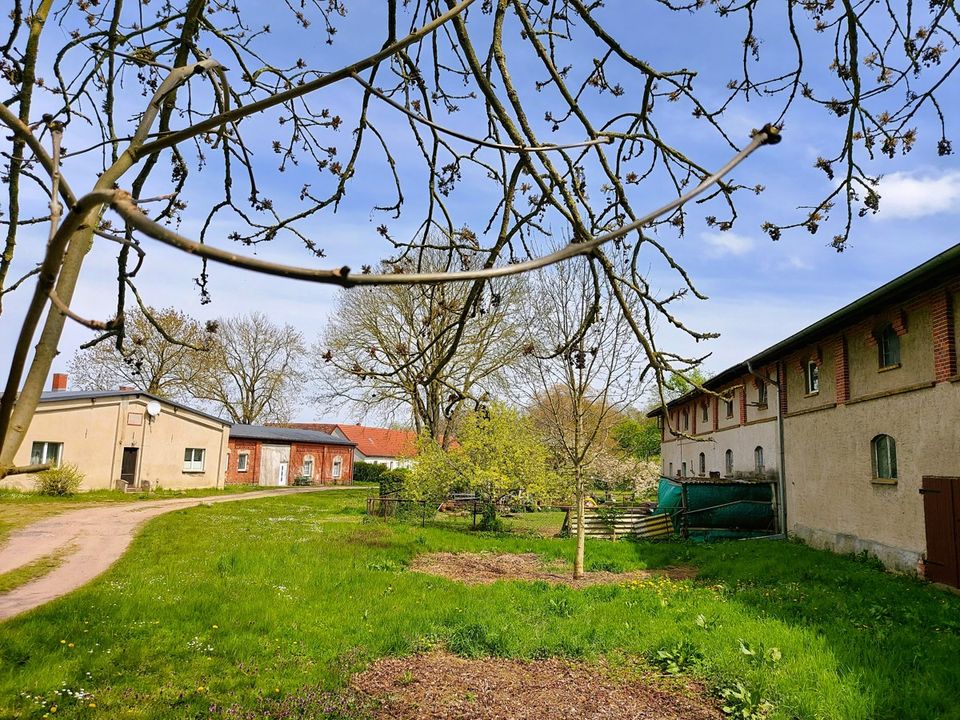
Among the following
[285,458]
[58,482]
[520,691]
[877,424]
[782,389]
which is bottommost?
[520,691]

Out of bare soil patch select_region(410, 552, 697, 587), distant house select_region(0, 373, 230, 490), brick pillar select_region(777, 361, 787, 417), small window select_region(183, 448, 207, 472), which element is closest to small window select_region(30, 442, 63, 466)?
distant house select_region(0, 373, 230, 490)

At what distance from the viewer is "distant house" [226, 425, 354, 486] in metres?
42.6

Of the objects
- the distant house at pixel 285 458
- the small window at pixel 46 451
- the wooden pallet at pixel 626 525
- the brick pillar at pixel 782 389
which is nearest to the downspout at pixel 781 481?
the brick pillar at pixel 782 389

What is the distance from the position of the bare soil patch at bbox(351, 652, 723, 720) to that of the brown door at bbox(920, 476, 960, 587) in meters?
7.06

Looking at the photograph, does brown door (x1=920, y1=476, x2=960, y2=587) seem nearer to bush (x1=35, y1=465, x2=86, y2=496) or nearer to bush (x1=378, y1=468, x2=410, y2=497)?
bush (x1=378, y1=468, x2=410, y2=497)

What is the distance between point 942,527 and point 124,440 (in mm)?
29313

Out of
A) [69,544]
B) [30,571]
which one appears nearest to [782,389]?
[30,571]

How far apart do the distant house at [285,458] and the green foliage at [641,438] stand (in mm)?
21711

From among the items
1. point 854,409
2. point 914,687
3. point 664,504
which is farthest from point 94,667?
point 664,504

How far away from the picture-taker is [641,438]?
154 ft

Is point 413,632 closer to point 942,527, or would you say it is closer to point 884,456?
point 942,527

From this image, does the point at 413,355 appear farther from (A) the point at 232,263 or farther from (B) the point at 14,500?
(B) the point at 14,500

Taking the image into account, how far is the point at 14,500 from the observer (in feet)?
71.1

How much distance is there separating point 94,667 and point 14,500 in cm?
1944
